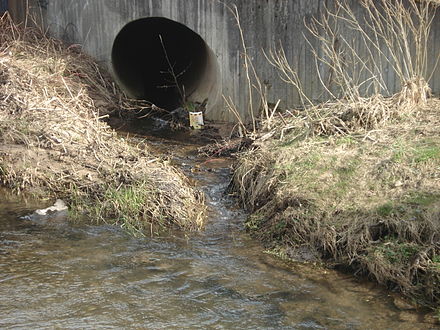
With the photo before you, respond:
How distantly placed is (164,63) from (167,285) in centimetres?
1101

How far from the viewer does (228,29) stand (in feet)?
40.0

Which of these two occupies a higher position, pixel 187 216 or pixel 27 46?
pixel 27 46

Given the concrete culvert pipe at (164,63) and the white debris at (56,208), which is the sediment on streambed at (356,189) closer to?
the white debris at (56,208)

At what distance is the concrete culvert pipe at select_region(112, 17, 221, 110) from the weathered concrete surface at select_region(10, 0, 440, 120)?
1.46ft

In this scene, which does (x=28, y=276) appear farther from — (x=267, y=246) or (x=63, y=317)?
(x=267, y=246)

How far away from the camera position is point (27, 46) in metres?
12.3

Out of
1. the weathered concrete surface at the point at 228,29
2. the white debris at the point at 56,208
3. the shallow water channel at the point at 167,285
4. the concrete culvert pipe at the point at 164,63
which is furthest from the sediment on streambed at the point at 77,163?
the concrete culvert pipe at the point at 164,63

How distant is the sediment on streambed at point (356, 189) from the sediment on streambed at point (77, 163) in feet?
3.03

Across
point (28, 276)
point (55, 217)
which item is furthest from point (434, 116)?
point (28, 276)

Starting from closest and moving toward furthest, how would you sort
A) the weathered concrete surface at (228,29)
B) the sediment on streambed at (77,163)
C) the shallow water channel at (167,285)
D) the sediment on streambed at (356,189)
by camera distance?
the shallow water channel at (167,285) → the sediment on streambed at (356,189) → the sediment on streambed at (77,163) → the weathered concrete surface at (228,29)

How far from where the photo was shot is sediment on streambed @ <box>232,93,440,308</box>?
6.39 metres

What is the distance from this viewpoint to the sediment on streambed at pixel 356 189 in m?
6.39

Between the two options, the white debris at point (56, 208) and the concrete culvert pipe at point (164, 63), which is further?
the concrete culvert pipe at point (164, 63)

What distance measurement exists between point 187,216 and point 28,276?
2097 mm
